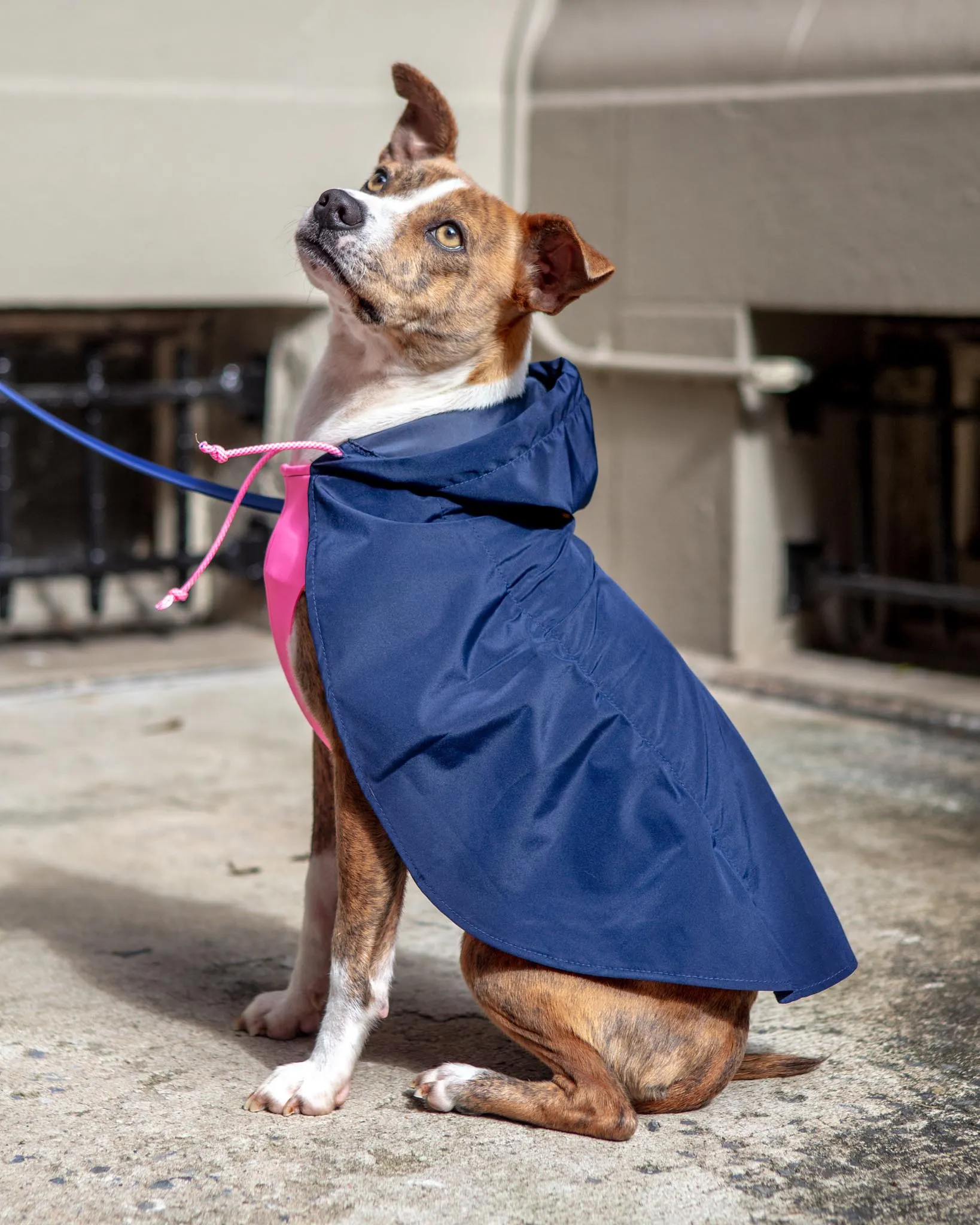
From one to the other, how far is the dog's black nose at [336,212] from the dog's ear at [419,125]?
430mm

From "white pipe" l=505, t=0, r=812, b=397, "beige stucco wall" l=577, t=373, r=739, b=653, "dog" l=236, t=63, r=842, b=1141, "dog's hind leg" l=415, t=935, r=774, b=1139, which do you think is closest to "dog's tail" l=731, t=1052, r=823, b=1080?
"dog" l=236, t=63, r=842, b=1141

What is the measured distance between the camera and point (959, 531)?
604 cm

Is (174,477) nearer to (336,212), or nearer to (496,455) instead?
(336,212)

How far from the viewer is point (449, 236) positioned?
2914 millimetres

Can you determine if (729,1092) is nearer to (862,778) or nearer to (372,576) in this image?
(372,576)

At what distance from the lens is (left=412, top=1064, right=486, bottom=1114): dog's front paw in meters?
2.71

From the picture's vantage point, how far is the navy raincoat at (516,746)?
259 cm

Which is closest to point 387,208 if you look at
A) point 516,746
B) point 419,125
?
point 419,125

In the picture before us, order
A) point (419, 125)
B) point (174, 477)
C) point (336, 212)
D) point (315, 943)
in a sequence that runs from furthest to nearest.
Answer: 1. point (419, 125)
2. point (174, 477)
3. point (315, 943)
4. point (336, 212)

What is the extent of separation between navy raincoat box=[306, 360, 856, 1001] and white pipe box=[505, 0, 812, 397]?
3056 mm

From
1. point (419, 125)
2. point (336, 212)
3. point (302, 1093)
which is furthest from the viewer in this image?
point (419, 125)

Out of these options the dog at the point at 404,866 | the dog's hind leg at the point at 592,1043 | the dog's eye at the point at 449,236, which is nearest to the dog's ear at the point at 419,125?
the dog at the point at 404,866

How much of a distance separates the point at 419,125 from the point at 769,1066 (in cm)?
194

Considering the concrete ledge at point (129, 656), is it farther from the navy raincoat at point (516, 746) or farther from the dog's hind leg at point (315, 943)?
the navy raincoat at point (516, 746)
